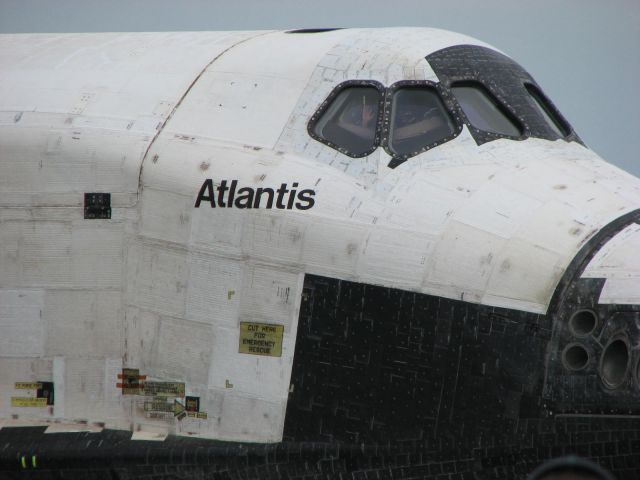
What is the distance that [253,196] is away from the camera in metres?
6.79

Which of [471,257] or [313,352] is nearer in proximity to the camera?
Result: [471,257]

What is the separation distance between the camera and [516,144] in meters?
7.04

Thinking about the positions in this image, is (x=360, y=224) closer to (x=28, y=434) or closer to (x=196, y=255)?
(x=196, y=255)

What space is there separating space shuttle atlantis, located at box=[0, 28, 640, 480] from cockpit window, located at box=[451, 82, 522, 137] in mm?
21

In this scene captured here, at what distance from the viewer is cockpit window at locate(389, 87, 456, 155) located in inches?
272

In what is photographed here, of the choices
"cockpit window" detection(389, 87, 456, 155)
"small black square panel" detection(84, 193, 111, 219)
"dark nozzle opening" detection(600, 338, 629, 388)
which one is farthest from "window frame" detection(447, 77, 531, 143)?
"small black square panel" detection(84, 193, 111, 219)

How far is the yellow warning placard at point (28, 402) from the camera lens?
7441mm

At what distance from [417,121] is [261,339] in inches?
73.9

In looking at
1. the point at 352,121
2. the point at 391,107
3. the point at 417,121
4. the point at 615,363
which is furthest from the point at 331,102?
the point at 615,363

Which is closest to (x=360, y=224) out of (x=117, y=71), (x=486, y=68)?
(x=486, y=68)

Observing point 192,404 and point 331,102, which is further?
point 331,102

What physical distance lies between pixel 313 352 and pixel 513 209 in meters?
1.58

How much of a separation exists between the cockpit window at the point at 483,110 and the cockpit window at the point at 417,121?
0.60 ft

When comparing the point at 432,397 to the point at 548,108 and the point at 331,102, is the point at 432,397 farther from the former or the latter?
the point at 548,108
